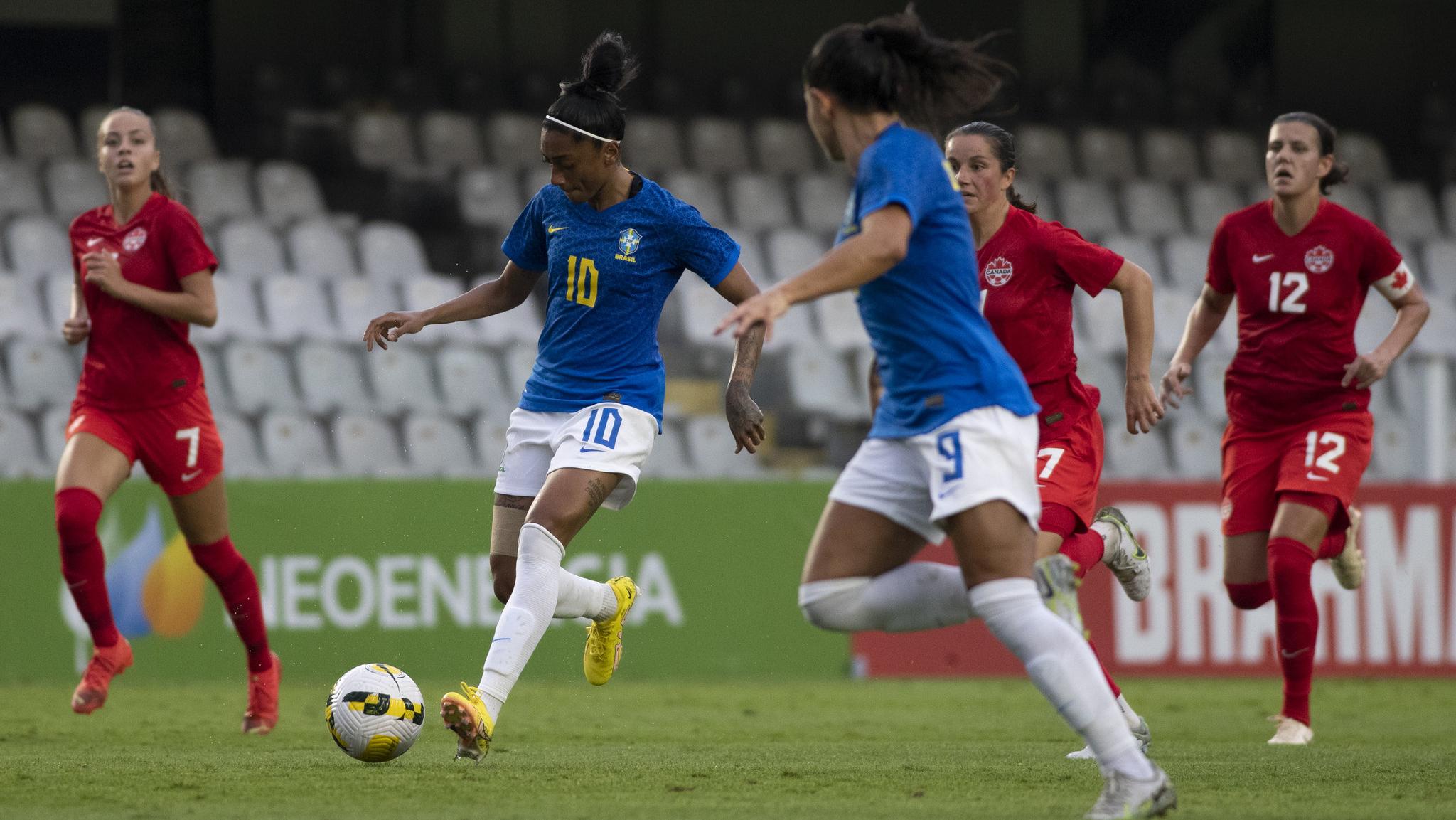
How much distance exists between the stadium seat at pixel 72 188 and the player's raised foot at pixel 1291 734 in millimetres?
9858

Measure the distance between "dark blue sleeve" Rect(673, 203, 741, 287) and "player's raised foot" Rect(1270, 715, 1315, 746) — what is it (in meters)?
2.95

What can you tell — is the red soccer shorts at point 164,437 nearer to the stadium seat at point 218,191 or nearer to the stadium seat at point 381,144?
the stadium seat at point 218,191

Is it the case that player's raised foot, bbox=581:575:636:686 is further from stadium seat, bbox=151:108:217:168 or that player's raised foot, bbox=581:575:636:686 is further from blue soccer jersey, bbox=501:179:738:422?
stadium seat, bbox=151:108:217:168

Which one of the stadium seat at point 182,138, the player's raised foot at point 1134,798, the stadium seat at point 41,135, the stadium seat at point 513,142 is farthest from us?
the stadium seat at point 513,142

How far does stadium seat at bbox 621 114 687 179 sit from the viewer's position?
1587 centimetres

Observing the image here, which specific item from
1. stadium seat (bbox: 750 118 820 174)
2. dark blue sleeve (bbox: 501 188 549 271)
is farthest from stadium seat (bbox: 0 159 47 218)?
dark blue sleeve (bbox: 501 188 549 271)

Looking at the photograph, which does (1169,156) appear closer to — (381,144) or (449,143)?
(449,143)

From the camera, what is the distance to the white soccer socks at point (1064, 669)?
14.8 ft

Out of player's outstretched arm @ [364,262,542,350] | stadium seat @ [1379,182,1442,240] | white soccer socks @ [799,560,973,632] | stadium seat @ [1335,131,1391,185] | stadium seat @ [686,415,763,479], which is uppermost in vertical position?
stadium seat @ [1335,131,1391,185]

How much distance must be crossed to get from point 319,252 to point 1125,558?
8.59m

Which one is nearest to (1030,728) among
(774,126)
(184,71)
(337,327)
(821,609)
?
(821,609)

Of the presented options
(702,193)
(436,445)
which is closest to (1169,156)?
(702,193)

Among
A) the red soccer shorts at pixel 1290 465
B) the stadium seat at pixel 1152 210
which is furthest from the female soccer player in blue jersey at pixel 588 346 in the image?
the stadium seat at pixel 1152 210

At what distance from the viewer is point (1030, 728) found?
26.3ft
